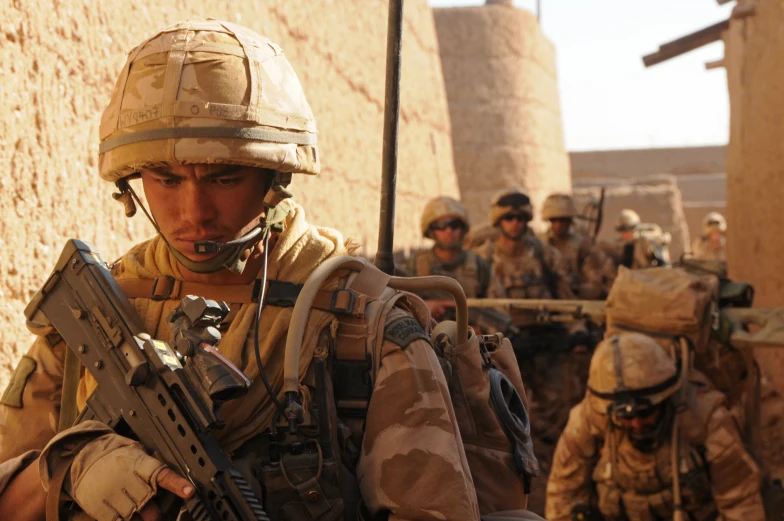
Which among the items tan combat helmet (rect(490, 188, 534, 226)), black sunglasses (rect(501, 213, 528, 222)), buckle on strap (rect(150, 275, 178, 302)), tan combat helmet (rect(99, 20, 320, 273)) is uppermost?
tan combat helmet (rect(99, 20, 320, 273))

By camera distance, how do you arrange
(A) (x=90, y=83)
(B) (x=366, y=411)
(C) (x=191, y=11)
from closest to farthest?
(B) (x=366, y=411)
(A) (x=90, y=83)
(C) (x=191, y=11)

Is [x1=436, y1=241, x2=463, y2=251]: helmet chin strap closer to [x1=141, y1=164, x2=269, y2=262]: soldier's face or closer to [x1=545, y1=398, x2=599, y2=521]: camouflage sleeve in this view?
[x1=545, y1=398, x2=599, y2=521]: camouflage sleeve

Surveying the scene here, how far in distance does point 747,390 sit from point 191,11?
3.74 m

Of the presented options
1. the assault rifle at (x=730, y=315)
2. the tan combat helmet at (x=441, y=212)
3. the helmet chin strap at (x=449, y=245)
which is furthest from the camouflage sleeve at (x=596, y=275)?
the helmet chin strap at (x=449, y=245)

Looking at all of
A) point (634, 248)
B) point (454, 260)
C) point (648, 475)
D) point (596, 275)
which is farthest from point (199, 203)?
point (634, 248)

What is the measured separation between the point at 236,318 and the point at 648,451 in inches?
159

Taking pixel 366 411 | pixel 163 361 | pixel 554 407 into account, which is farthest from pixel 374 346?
pixel 554 407

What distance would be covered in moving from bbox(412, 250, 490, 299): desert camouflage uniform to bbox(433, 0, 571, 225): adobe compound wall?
32.0 ft

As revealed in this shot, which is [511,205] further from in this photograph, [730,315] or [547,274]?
[730,315]

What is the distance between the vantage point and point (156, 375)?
194 cm

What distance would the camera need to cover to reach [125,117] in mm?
2129

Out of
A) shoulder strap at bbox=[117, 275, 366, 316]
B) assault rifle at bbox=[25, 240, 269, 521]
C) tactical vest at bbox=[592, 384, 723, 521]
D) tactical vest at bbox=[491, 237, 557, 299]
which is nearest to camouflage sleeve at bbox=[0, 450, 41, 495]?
assault rifle at bbox=[25, 240, 269, 521]

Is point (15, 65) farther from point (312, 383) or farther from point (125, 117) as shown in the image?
point (312, 383)

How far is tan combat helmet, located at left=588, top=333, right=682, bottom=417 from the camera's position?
5535 mm
